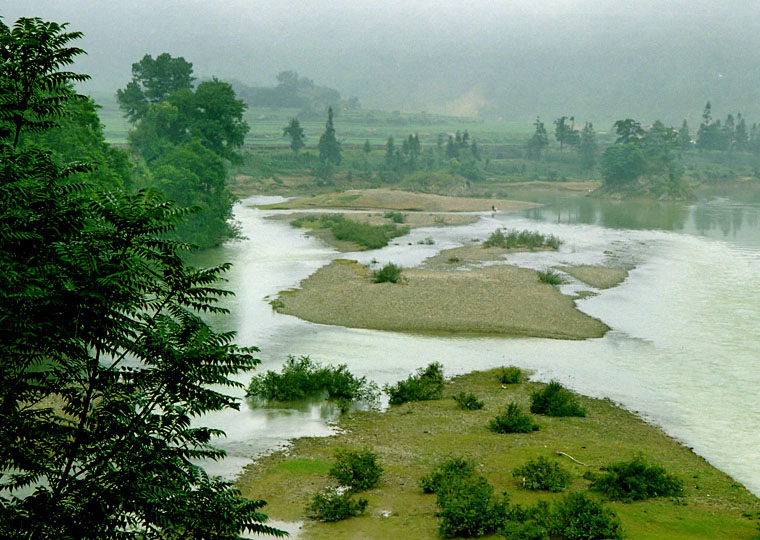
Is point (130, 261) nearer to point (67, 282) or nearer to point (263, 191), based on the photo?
point (67, 282)

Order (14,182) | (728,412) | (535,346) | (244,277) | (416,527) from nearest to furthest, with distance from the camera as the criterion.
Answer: (14,182)
(416,527)
(728,412)
(535,346)
(244,277)

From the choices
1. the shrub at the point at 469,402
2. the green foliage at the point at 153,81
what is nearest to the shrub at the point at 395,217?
the green foliage at the point at 153,81

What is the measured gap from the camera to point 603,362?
2841 cm

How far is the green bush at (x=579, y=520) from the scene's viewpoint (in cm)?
1278

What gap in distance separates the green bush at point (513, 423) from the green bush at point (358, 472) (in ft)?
16.6

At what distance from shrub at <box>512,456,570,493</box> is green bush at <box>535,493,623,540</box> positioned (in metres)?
1.92

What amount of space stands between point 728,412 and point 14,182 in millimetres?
21430

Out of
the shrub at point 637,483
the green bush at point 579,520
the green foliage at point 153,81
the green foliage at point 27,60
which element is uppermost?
the green foliage at point 153,81

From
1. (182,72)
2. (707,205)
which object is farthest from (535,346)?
(707,205)

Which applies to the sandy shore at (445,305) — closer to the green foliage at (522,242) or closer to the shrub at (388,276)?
the shrub at (388,276)

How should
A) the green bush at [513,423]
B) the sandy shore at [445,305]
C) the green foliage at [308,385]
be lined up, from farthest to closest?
the sandy shore at [445,305]
the green foliage at [308,385]
the green bush at [513,423]

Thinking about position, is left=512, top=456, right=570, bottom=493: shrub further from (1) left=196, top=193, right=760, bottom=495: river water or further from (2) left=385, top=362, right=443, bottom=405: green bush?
(2) left=385, top=362, right=443, bottom=405: green bush

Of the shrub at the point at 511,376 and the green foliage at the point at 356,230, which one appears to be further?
the green foliage at the point at 356,230

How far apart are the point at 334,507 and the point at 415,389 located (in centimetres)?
922
